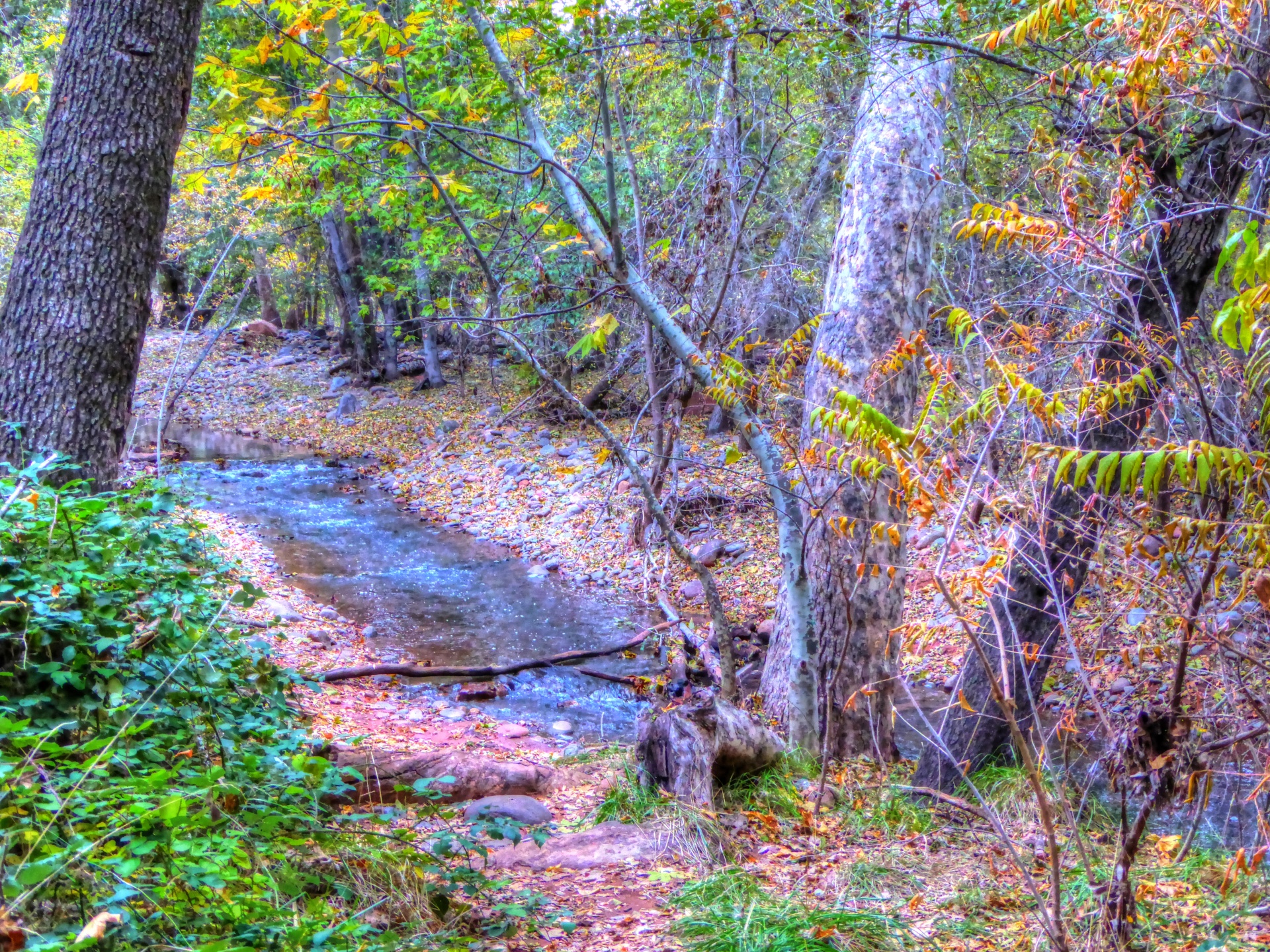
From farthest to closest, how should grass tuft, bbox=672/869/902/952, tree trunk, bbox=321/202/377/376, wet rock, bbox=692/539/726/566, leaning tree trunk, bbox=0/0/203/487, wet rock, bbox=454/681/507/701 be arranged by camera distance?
tree trunk, bbox=321/202/377/376
wet rock, bbox=692/539/726/566
wet rock, bbox=454/681/507/701
leaning tree trunk, bbox=0/0/203/487
grass tuft, bbox=672/869/902/952

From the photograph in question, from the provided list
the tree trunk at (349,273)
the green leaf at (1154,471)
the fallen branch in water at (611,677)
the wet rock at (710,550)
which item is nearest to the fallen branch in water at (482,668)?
the fallen branch in water at (611,677)

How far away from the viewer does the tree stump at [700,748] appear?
4.36 meters

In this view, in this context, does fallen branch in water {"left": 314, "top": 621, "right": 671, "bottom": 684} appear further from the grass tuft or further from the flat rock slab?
the grass tuft

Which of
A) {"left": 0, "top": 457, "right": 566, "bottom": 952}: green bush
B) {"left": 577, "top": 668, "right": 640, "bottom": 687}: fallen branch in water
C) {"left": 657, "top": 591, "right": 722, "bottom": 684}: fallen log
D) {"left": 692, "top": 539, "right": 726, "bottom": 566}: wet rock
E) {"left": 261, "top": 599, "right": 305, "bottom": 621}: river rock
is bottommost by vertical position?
{"left": 577, "top": 668, "right": 640, "bottom": 687}: fallen branch in water

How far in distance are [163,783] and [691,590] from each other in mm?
8173

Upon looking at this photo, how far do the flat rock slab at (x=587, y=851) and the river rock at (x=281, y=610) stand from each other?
4550 mm

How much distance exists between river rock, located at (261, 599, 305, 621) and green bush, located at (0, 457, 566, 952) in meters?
4.61

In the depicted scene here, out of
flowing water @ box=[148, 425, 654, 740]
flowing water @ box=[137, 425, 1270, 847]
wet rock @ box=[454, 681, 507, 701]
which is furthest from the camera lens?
flowing water @ box=[148, 425, 654, 740]

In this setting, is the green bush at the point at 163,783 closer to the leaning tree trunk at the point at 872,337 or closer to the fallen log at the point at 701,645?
the leaning tree trunk at the point at 872,337

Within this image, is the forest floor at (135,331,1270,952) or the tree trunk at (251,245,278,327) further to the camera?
the tree trunk at (251,245,278,327)

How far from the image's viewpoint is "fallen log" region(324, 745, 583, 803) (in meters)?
4.16

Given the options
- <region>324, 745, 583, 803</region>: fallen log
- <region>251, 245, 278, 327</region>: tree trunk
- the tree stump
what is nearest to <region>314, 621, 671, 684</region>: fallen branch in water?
<region>324, 745, 583, 803</region>: fallen log

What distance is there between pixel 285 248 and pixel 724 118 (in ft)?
51.4

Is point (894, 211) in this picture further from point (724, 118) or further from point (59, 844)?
point (59, 844)
